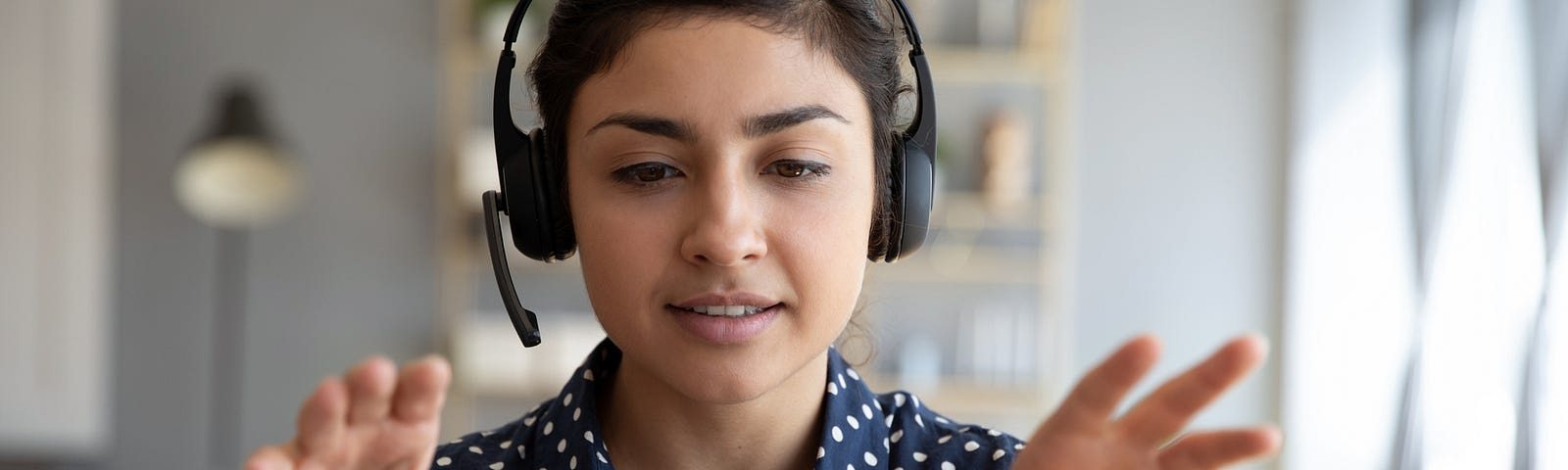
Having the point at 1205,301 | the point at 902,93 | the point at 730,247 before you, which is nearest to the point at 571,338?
the point at 1205,301

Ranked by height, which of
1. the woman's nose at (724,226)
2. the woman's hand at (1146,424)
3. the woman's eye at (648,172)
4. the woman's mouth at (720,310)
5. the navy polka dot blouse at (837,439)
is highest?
the woman's eye at (648,172)

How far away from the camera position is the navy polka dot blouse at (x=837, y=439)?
1.02 meters

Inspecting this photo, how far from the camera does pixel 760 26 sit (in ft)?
3.10

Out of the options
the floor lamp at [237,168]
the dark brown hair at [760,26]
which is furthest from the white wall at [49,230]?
the dark brown hair at [760,26]

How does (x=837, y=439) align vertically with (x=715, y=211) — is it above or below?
below

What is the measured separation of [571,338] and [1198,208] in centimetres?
169

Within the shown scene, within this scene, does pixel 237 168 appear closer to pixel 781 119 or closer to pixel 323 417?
pixel 781 119

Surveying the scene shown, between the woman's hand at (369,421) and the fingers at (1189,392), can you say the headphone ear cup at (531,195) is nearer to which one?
the woman's hand at (369,421)

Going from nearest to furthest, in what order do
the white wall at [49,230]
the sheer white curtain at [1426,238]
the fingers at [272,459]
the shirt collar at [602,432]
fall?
the fingers at [272,459], the shirt collar at [602,432], the sheer white curtain at [1426,238], the white wall at [49,230]

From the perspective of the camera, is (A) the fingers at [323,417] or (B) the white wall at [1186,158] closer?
(A) the fingers at [323,417]

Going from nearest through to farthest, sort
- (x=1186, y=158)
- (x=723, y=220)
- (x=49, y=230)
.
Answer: (x=723, y=220) → (x=49, y=230) → (x=1186, y=158)

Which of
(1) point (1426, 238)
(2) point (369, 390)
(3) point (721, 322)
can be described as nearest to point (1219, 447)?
(3) point (721, 322)

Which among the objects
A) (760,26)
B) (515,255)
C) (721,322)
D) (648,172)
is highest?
(760,26)

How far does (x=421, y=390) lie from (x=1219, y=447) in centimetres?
43
